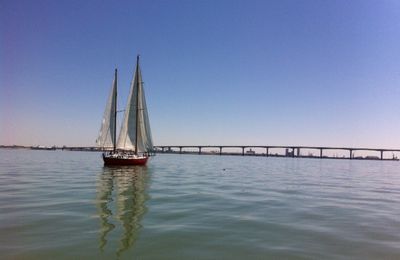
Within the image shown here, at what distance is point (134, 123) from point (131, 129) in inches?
47.1

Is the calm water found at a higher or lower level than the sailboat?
lower

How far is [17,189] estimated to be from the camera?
2594cm

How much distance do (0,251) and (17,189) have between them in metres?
16.8

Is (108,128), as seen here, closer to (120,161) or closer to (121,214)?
(120,161)

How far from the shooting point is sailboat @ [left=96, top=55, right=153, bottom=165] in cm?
6456

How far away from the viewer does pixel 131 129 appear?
6581cm

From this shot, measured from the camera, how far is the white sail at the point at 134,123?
65.2m

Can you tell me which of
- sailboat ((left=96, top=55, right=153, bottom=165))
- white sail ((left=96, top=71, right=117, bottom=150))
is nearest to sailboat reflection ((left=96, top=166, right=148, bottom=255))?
sailboat ((left=96, top=55, right=153, bottom=165))

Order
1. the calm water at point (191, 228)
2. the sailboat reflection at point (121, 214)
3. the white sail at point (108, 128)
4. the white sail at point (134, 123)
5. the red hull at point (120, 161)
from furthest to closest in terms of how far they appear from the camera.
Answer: the white sail at point (134, 123), the white sail at point (108, 128), the red hull at point (120, 161), the sailboat reflection at point (121, 214), the calm water at point (191, 228)

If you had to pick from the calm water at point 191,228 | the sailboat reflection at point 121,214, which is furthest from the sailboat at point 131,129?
the calm water at point 191,228

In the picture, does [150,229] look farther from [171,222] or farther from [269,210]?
[269,210]

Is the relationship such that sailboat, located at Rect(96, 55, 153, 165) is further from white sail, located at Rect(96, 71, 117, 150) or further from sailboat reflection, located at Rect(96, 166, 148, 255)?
sailboat reflection, located at Rect(96, 166, 148, 255)

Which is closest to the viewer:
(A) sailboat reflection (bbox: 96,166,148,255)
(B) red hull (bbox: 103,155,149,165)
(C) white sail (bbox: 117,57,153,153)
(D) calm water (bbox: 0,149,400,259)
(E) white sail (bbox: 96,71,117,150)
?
(D) calm water (bbox: 0,149,400,259)

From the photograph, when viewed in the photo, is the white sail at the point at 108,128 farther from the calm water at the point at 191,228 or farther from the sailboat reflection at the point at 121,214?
the calm water at the point at 191,228
